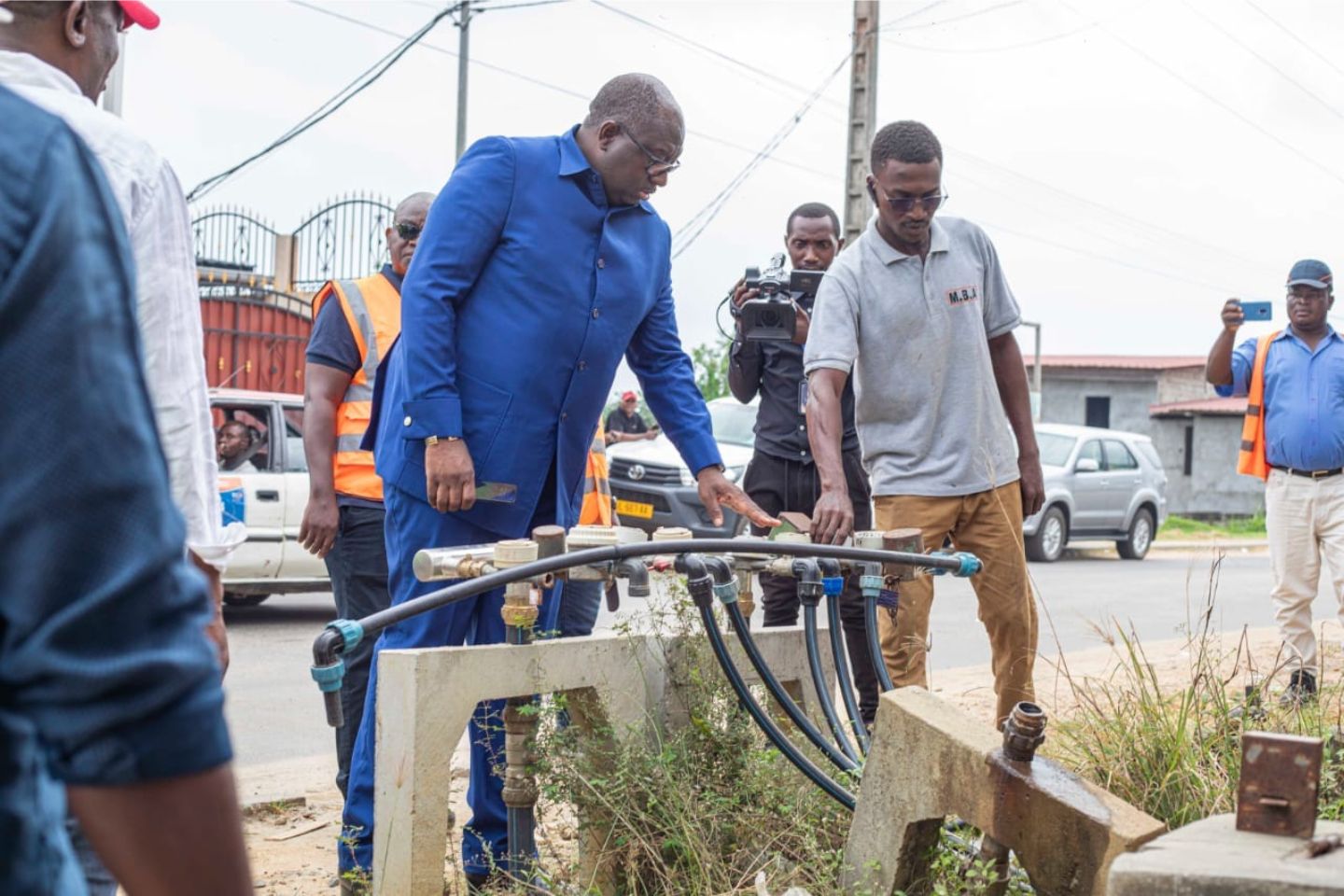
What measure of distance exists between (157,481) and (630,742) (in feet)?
8.60

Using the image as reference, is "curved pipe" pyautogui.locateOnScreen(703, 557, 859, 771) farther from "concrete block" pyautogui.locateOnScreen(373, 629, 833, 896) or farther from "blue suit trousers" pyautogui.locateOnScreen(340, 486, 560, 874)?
"blue suit trousers" pyautogui.locateOnScreen(340, 486, 560, 874)

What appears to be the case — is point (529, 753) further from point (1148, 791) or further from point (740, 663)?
point (1148, 791)

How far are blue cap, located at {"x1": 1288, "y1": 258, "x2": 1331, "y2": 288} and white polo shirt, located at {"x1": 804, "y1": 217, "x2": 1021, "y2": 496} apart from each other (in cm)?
364

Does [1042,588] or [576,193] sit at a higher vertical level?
[576,193]

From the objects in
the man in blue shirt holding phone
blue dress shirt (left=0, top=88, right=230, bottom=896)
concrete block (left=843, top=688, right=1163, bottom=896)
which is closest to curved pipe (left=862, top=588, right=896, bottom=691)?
concrete block (left=843, top=688, right=1163, bottom=896)

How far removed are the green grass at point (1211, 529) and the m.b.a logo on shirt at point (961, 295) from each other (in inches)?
940

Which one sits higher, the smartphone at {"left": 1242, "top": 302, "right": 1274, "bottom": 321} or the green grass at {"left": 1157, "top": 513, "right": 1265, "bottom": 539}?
the smartphone at {"left": 1242, "top": 302, "right": 1274, "bottom": 321}

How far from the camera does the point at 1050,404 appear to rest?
47062 millimetres

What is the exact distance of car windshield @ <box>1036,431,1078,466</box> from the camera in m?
19.7

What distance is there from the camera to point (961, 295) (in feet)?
16.4

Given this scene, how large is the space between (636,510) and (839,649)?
10.6 meters

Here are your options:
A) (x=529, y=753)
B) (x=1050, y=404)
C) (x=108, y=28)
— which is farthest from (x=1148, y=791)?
(x=1050, y=404)

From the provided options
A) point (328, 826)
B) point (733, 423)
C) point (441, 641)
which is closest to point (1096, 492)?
point (733, 423)

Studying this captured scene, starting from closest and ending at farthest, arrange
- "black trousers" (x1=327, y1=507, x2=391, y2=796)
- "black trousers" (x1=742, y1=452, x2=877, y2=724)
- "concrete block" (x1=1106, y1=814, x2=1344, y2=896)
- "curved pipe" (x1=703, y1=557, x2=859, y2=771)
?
"concrete block" (x1=1106, y1=814, x2=1344, y2=896), "curved pipe" (x1=703, y1=557, x2=859, y2=771), "black trousers" (x1=327, y1=507, x2=391, y2=796), "black trousers" (x1=742, y1=452, x2=877, y2=724)
